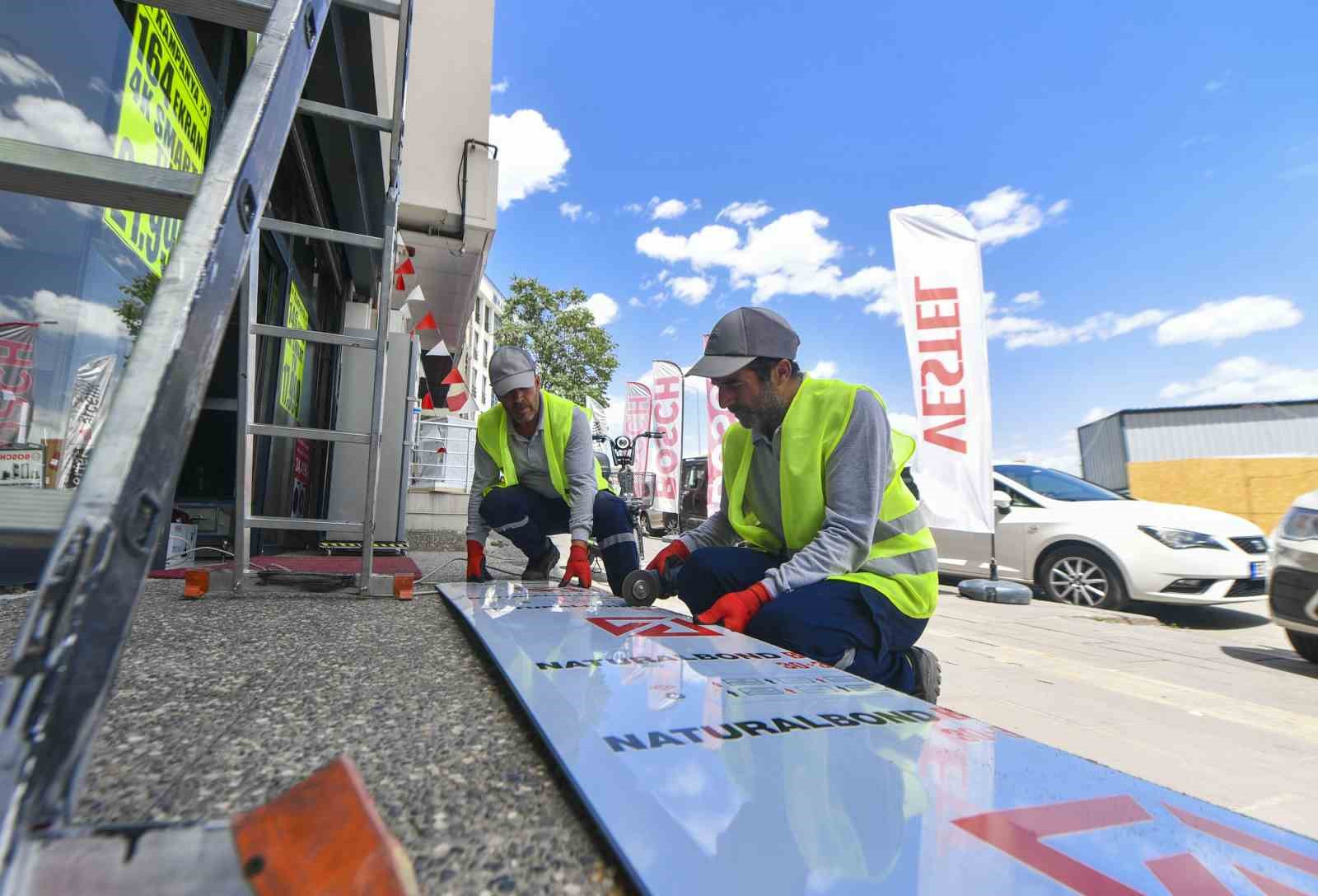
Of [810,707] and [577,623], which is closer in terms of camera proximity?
[810,707]

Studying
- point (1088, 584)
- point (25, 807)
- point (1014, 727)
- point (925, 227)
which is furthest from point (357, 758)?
point (925, 227)

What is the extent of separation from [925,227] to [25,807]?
21.7ft

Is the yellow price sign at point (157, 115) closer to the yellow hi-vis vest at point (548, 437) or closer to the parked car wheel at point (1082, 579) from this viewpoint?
the yellow hi-vis vest at point (548, 437)

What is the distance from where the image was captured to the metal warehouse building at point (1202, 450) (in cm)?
1180

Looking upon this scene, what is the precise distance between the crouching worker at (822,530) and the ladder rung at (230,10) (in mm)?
1325

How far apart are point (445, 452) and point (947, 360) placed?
263 inches

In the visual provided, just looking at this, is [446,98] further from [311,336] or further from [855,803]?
[855,803]

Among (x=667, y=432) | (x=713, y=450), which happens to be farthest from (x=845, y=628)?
(x=667, y=432)

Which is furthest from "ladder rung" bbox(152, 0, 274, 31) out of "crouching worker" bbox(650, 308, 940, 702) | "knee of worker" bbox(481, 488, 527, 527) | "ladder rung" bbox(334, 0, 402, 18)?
"knee of worker" bbox(481, 488, 527, 527)

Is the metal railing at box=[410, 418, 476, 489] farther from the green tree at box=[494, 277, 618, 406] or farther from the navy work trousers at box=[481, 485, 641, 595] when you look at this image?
the green tree at box=[494, 277, 618, 406]

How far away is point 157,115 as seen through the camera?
2432 mm

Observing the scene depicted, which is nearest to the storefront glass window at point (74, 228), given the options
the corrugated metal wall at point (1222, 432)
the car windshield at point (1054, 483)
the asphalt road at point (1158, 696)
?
the asphalt road at point (1158, 696)

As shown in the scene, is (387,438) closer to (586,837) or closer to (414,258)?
(414,258)

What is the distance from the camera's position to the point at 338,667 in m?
1.32
